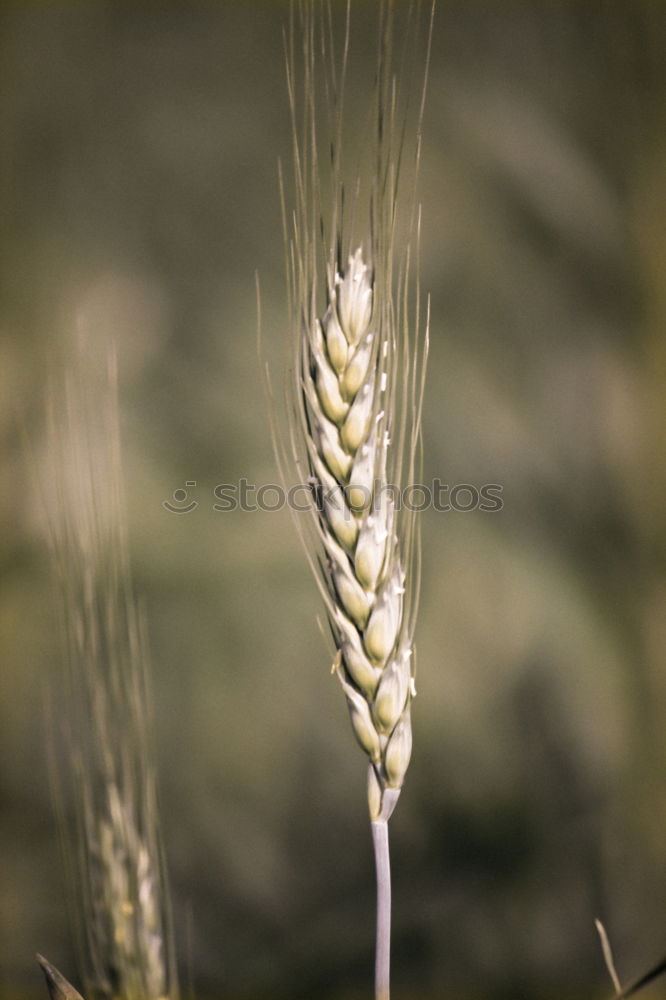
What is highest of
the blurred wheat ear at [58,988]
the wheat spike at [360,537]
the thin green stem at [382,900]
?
the wheat spike at [360,537]

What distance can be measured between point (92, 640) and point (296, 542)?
0.25m

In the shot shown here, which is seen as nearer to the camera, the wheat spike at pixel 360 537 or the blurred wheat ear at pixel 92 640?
the wheat spike at pixel 360 537

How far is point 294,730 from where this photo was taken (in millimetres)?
896

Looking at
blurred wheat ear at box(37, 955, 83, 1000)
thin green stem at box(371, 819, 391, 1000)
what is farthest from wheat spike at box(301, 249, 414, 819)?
blurred wheat ear at box(37, 955, 83, 1000)

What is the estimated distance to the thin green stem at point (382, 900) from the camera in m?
0.55

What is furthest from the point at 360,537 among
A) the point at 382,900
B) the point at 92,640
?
the point at 92,640

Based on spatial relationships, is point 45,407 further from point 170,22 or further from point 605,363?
point 605,363

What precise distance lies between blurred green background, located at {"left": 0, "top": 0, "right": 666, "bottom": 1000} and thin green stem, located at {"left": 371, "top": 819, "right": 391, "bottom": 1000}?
0.31 meters

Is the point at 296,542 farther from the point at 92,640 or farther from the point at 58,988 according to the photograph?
the point at 58,988

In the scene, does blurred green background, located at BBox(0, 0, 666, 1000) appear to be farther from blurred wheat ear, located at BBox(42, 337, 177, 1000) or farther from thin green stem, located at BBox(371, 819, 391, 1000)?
thin green stem, located at BBox(371, 819, 391, 1000)

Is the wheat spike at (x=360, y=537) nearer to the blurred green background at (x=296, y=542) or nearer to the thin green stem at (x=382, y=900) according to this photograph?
the thin green stem at (x=382, y=900)

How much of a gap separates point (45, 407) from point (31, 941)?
2.02 feet

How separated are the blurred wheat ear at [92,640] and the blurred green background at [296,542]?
0.07 ft

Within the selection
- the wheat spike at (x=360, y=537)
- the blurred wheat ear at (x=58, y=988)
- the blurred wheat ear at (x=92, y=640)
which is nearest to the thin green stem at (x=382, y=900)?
the wheat spike at (x=360, y=537)
